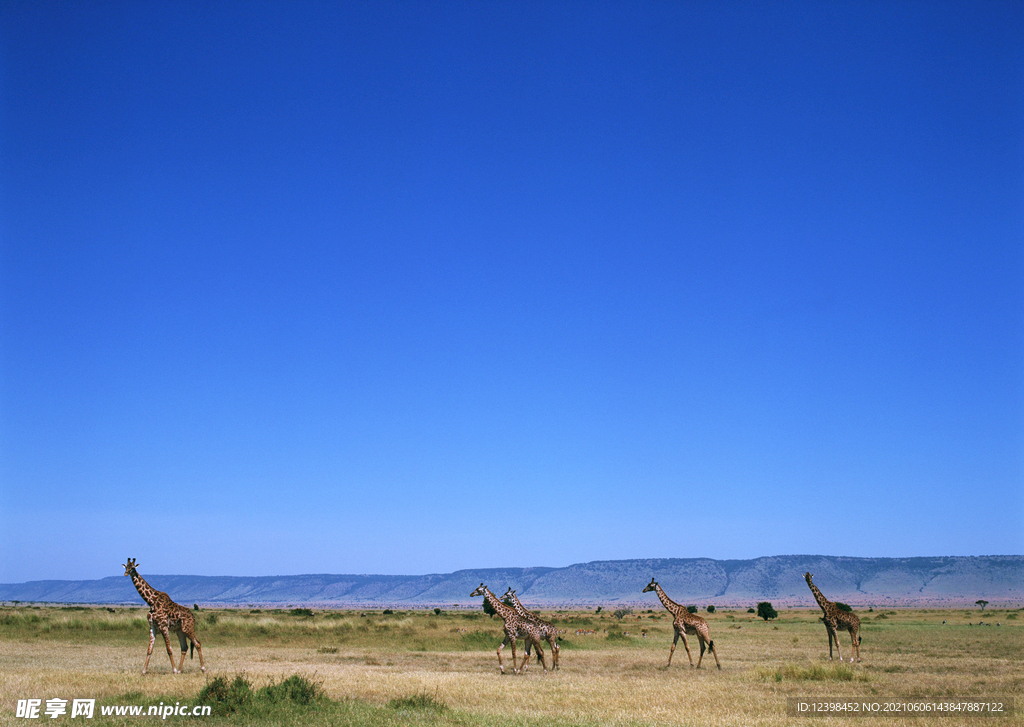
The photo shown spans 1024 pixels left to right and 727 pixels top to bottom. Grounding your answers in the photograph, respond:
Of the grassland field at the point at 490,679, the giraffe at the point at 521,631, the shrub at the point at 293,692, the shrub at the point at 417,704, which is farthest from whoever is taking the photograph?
the giraffe at the point at 521,631

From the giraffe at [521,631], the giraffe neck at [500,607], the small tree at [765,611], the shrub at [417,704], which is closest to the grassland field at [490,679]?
the shrub at [417,704]

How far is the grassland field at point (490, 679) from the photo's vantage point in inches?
643

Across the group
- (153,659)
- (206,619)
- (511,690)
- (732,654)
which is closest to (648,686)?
(511,690)

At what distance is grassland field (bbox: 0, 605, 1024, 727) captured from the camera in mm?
16328

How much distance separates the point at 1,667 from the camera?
2345cm

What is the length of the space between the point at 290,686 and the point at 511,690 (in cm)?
639

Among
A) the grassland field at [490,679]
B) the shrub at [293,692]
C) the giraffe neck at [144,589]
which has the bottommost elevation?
the grassland field at [490,679]

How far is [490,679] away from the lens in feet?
78.5

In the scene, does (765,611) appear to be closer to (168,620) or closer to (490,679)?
(490,679)

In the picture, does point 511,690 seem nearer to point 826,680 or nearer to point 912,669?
point 826,680

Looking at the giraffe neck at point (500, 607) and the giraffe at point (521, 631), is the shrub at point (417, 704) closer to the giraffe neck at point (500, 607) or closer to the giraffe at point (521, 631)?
the giraffe at point (521, 631)

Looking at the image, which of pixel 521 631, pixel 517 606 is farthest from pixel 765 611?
pixel 521 631

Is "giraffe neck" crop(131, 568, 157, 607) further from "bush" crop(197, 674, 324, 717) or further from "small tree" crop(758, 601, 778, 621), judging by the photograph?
"small tree" crop(758, 601, 778, 621)

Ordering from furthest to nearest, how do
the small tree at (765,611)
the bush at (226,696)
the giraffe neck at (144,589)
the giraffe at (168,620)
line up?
the small tree at (765,611) < the giraffe neck at (144,589) < the giraffe at (168,620) < the bush at (226,696)
